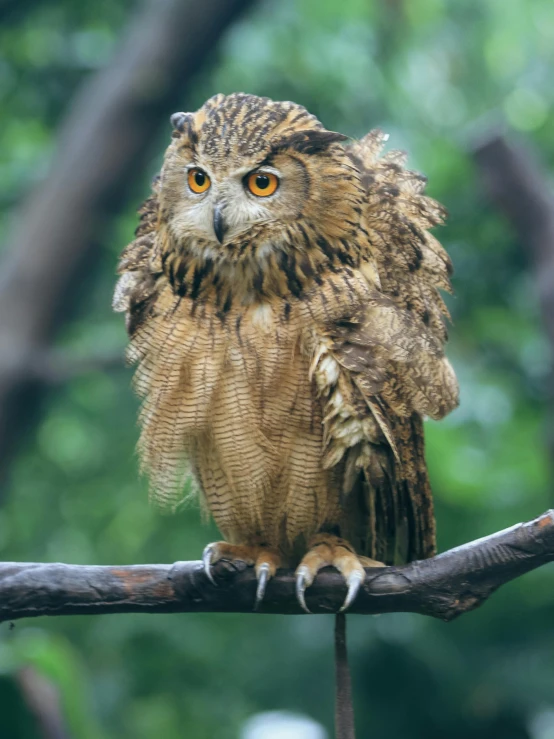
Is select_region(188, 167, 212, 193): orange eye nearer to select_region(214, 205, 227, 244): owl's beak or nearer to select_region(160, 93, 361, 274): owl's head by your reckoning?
select_region(160, 93, 361, 274): owl's head

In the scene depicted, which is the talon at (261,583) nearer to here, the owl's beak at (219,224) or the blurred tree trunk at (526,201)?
the owl's beak at (219,224)

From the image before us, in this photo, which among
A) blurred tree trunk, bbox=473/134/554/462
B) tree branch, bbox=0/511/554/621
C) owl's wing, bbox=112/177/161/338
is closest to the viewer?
tree branch, bbox=0/511/554/621

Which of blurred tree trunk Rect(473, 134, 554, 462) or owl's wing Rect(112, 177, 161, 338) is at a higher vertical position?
blurred tree trunk Rect(473, 134, 554, 462)

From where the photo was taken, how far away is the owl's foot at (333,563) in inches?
97.1

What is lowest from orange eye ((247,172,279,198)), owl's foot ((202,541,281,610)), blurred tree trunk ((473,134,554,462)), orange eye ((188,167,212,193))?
owl's foot ((202,541,281,610))

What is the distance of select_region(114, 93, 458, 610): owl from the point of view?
8.35 feet

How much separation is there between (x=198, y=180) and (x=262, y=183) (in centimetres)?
18

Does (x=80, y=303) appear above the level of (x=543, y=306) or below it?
above

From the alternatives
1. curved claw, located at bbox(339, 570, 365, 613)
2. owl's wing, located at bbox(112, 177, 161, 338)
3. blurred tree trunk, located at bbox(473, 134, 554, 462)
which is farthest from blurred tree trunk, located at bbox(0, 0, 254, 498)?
curved claw, located at bbox(339, 570, 365, 613)

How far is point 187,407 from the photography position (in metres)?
2.67

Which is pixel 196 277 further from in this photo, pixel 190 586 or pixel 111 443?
pixel 111 443

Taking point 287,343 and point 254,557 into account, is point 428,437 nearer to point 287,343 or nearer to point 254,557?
point 254,557

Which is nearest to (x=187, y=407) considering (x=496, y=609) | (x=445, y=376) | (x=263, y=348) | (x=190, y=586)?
(x=263, y=348)

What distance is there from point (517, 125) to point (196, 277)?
12.4 feet
